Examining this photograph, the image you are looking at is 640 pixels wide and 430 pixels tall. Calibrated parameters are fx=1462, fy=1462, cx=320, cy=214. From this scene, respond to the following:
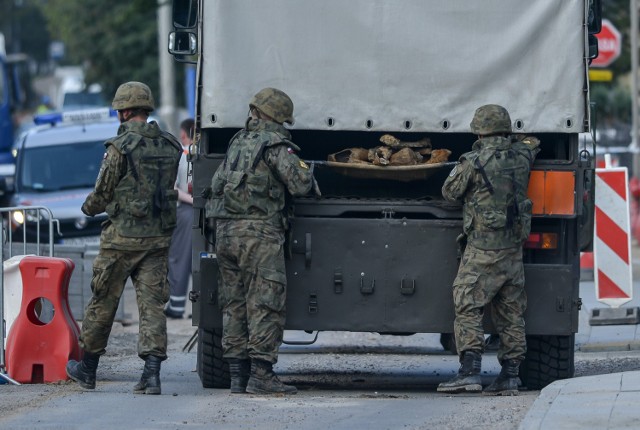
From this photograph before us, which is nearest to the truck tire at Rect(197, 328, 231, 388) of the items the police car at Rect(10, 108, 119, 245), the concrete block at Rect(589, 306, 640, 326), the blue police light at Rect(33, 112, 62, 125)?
the concrete block at Rect(589, 306, 640, 326)

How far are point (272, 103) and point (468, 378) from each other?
2.04 m

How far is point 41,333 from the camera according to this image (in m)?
9.61

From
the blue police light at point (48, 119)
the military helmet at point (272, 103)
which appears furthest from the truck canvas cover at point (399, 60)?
the blue police light at point (48, 119)

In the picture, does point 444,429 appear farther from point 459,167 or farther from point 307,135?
point 307,135

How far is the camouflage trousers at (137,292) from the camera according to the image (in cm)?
897

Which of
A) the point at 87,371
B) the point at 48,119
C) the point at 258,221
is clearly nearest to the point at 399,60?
the point at 258,221

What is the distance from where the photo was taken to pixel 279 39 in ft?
29.1

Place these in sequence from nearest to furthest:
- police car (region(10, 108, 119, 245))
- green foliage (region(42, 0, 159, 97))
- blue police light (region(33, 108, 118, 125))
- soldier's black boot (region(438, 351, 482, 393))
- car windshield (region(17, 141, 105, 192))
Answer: soldier's black boot (region(438, 351, 482, 393)) < police car (region(10, 108, 119, 245)) < car windshield (region(17, 141, 105, 192)) < blue police light (region(33, 108, 118, 125)) < green foliage (region(42, 0, 159, 97))

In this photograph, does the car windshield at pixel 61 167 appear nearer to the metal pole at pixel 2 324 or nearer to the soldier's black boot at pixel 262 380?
the metal pole at pixel 2 324

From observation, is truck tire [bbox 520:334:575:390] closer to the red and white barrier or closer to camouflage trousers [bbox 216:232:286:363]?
camouflage trousers [bbox 216:232:286:363]

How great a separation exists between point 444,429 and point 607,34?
451 inches

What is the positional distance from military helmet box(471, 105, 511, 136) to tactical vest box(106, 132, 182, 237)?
73.2 inches

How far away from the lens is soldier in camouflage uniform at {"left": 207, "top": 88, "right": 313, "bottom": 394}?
28.3 feet

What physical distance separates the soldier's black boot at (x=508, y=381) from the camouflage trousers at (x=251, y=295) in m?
1.36
